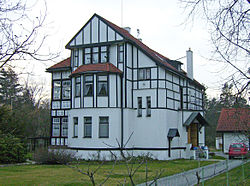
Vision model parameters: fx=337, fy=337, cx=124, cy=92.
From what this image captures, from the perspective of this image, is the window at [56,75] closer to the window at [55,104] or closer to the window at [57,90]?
the window at [57,90]

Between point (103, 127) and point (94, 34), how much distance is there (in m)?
7.59

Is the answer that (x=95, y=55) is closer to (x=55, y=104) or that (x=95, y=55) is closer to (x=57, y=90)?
(x=57, y=90)

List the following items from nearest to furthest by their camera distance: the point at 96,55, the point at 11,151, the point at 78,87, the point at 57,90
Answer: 1. the point at 11,151
2. the point at 78,87
3. the point at 96,55
4. the point at 57,90

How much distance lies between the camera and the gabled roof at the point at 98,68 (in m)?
25.3

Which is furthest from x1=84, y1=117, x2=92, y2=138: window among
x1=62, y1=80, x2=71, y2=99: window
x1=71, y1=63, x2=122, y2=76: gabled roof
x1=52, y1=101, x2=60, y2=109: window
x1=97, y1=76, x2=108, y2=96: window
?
x1=52, y1=101, x2=60, y2=109: window

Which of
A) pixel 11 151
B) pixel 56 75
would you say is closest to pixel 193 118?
pixel 56 75

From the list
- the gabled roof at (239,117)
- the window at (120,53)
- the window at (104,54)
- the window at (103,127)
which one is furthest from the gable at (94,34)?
the gabled roof at (239,117)

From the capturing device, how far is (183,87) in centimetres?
3094

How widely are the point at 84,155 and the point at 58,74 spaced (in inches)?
329

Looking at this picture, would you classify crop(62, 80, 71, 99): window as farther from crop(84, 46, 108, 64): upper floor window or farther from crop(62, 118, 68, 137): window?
crop(84, 46, 108, 64): upper floor window

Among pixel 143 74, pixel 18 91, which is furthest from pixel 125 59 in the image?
pixel 18 91

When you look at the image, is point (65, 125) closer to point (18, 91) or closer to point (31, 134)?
point (31, 134)

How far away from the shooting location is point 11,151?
2377 centimetres

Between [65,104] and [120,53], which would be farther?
[65,104]
